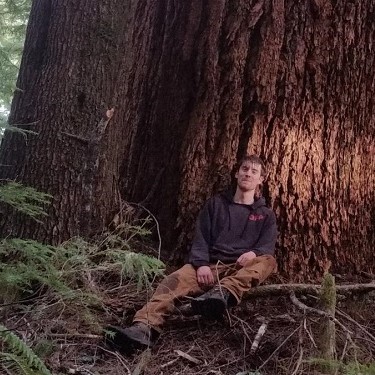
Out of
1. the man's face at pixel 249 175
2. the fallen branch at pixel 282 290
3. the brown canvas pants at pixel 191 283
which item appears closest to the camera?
the brown canvas pants at pixel 191 283

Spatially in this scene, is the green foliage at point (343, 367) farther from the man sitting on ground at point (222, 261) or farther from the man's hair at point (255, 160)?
the man's hair at point (255, 160)

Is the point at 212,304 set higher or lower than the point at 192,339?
higher

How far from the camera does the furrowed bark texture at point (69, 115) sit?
4062 mm

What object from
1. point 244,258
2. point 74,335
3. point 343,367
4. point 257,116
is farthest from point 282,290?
point 257,116

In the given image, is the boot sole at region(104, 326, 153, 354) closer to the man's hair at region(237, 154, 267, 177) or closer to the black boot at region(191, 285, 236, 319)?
the black boot at region(191, 285, 236, 319)

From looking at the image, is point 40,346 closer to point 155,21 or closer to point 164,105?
point 164,105

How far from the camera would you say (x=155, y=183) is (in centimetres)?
495

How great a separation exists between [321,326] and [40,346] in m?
1.67

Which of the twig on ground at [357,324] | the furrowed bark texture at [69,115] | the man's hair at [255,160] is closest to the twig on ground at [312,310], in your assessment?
the twig on ground at [357,324]

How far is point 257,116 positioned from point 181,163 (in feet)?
2.46

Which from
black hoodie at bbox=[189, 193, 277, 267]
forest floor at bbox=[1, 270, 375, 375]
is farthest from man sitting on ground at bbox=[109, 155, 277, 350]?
forest floor at bbox=[1, 270, 375, 375]

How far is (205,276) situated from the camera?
403cm

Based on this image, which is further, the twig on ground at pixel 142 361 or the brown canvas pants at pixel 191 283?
the brown canvas pants at pixel 191 283

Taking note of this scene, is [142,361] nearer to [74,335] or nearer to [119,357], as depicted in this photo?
[119,357]
